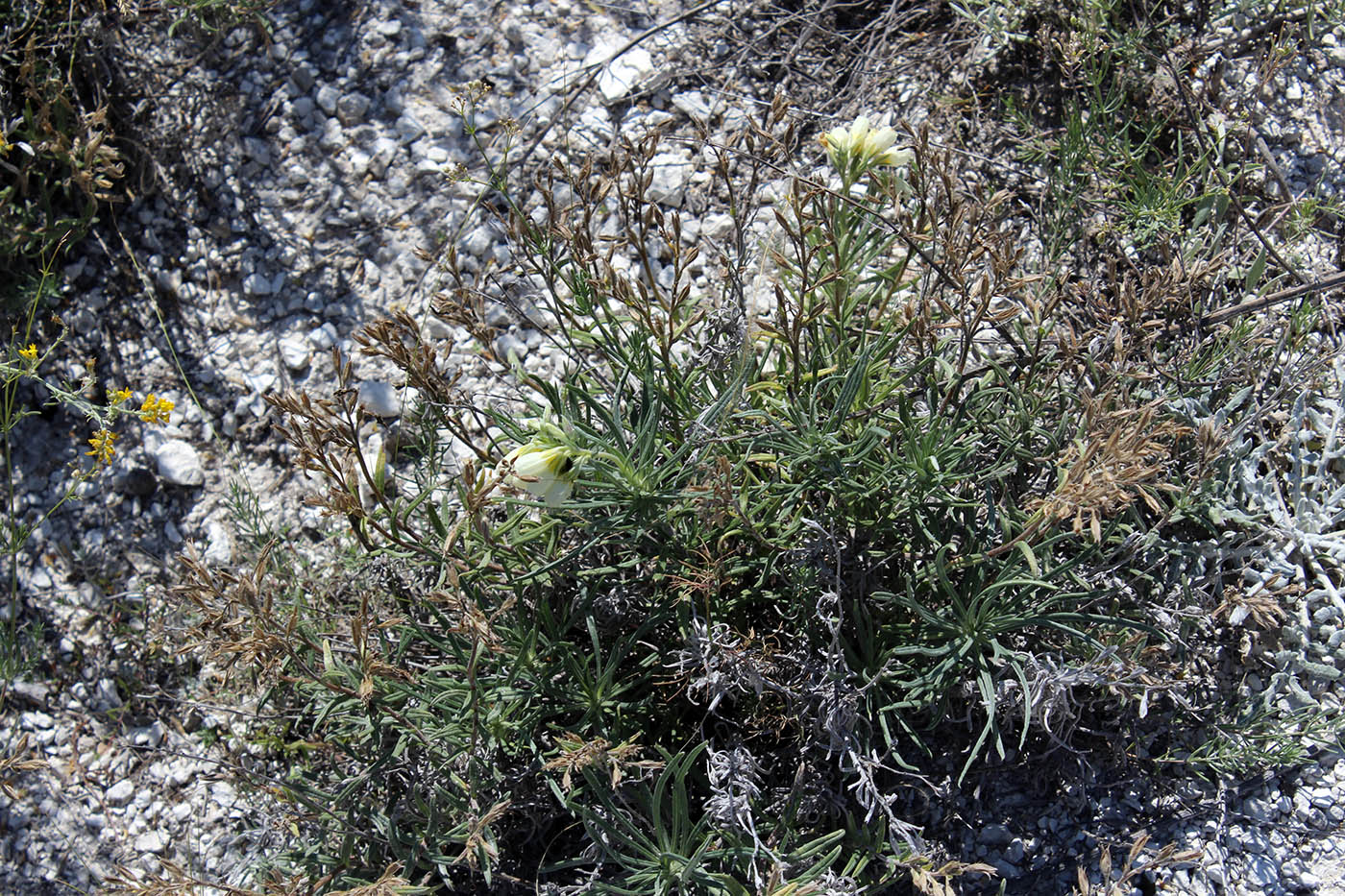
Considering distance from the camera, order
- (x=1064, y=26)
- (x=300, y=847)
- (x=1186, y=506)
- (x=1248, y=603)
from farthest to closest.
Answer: (x=1064, y=26)
(x=300, y=847)
(x=1186, y=506)
(x=1248, y=603)

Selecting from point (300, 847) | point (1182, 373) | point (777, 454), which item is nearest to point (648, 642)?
point (777, 454)

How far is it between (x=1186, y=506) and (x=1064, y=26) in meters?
1.72

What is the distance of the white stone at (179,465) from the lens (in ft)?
9.50

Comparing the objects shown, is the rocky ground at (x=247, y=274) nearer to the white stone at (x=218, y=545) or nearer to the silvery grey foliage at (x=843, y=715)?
the white stone at (x=218, y=545)

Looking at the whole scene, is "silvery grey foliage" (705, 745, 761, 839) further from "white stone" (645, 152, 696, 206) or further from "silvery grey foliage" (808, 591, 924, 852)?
"white stone" (645, 152, 696, 206)

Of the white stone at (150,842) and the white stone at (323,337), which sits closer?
the white stone at (150,842)

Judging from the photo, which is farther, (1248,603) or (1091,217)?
(1091,217)

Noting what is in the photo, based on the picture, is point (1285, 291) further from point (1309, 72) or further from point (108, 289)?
point (108, 289)

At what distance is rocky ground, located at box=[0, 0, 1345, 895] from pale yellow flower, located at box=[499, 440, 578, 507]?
2.93 feet

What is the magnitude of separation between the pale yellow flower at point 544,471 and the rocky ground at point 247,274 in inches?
35.1

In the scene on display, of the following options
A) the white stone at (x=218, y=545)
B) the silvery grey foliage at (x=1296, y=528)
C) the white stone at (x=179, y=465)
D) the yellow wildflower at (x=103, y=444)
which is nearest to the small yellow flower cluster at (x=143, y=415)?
the yellow wildflower at (x=103, y=444)

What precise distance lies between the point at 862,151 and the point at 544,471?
0.97 meters

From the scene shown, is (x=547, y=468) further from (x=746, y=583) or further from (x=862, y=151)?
(x=862, y=151)

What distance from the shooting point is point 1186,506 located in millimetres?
2023
